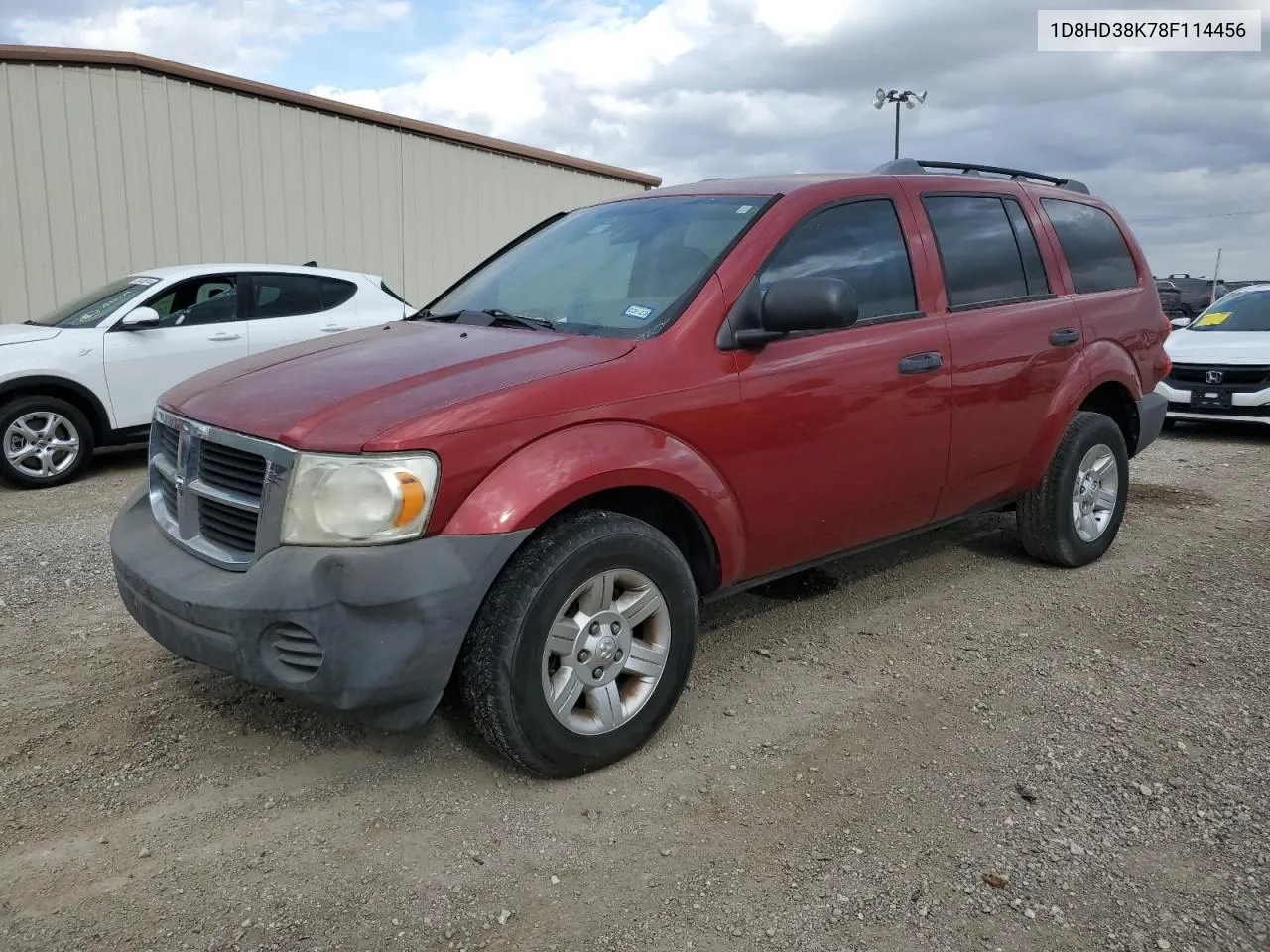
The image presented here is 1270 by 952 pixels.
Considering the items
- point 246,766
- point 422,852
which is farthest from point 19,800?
point 422,852

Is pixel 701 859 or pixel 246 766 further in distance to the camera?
pixel 246 766

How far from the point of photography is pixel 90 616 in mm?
4480

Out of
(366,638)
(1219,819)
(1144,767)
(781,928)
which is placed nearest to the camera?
(781,928)

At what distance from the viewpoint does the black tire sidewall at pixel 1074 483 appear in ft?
15.9

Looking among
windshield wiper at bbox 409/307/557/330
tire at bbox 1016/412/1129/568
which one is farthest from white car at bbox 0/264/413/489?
tire at bbox 1016/412/1129/568

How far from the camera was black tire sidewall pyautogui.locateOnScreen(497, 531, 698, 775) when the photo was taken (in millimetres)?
2867

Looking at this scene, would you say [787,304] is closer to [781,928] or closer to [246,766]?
[781,928]

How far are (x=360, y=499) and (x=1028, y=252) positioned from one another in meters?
3.43

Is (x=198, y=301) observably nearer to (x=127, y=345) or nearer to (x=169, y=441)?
(x=127, y=345)

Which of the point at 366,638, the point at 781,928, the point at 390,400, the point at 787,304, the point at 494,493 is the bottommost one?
the point at 781,928

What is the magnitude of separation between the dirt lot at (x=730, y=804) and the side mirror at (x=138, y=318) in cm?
380

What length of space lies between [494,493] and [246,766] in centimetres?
125

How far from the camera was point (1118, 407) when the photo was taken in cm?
532

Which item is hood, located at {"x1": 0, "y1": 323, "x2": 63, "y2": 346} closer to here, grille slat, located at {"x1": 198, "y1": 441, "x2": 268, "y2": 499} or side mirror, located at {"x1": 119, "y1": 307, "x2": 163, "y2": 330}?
side mirror, located at {"x1": 119, "y1": 307, "x2": 163, "y2": 330}
